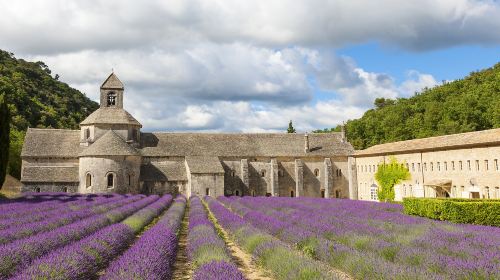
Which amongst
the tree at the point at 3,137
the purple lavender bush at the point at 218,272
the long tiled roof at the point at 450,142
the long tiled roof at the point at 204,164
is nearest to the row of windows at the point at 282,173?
the long tiled roof at the point at 204,164

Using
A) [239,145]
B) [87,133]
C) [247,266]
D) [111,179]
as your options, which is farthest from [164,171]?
[247,266]

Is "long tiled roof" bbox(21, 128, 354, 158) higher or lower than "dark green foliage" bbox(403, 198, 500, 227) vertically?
higher

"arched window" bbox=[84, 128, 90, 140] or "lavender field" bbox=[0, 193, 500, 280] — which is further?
"arched window" bbox=[84, 128, 90, 140]

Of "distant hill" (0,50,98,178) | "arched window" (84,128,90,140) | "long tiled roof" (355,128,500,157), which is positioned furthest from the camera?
"distant hill" (0,50,98,178)

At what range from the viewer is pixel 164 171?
39.8 m

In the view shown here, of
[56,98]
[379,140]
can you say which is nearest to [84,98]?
[56,98]

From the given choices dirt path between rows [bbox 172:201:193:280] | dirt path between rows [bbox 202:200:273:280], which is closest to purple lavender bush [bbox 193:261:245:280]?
dirt path between rows [bbox 202:200:273:280]

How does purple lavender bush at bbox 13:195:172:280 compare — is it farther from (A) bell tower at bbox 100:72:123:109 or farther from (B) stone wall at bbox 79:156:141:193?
(A) bell tower at bbox 100:72:123:109

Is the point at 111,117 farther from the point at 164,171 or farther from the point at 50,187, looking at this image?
the point at 50,187

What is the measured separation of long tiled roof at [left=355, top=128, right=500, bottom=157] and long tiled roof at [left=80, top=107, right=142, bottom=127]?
23.3m

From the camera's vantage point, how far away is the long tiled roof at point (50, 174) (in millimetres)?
36844

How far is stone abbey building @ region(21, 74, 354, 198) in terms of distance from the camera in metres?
36.6

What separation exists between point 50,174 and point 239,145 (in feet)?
58.0

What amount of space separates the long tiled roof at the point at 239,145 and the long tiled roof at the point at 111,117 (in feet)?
7.64
